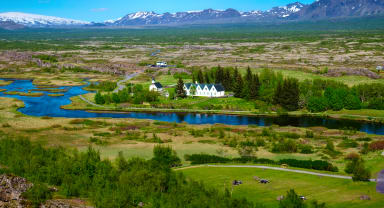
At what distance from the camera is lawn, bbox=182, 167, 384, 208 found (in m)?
41.4

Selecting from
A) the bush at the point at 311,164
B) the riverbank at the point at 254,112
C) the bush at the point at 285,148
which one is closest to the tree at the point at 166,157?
the bush at the point at 311,164

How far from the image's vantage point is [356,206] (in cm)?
3947

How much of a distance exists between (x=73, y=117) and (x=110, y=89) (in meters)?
32.9

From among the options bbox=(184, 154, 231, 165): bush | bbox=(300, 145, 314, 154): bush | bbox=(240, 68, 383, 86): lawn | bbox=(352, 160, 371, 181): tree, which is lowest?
bbox=(240, 68, 383, 86): lawn

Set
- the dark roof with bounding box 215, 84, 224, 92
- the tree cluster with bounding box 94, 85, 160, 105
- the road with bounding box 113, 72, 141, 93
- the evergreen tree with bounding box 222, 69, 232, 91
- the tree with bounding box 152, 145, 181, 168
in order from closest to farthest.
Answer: the tree with bounding box 152, 145, 181, 168 → the tree cluster with bounding box 94, 85, 160, 105 → the dark roof with bounding box 215, 84, 224, 92 → the evergreen tree with bounding box 222, 69, 232, 91 → the road with bounding box 113, 72, 141, 93

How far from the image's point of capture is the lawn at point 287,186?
41438 mm

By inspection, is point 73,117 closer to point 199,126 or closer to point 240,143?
point 199,126

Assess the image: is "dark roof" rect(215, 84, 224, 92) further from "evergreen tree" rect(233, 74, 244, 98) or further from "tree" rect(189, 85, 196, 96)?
"tree" rect(189, 85, 196, 96)

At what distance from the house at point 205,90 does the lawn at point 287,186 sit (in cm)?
6560

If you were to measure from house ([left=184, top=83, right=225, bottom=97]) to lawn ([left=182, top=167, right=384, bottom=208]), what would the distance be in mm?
65602

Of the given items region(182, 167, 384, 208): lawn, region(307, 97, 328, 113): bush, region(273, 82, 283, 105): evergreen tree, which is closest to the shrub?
region(182, 167, 384, 208): lawn

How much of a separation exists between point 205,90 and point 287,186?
76.0 meters

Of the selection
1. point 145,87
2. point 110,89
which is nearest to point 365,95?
point 145,87

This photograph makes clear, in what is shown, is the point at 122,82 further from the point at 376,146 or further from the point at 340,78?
the point at 376,146
